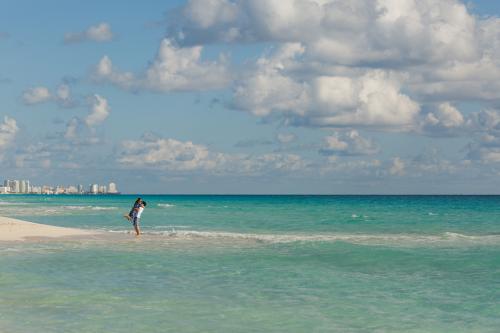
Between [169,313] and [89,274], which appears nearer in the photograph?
[169,313]

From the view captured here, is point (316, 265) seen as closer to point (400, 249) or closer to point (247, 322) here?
point (400, 249)

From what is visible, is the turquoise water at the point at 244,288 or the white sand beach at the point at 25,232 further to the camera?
the white sand beach at the point at 25,232

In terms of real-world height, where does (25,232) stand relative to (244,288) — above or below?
above

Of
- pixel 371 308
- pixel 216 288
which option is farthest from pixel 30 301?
pixel 371 308

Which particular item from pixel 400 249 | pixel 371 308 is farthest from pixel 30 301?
pixel 400 249

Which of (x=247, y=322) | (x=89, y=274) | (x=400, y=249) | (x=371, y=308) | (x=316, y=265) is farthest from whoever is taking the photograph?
(x=400, y=249)

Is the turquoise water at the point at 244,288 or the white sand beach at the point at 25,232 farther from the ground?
the white sand beach at the point at 25,232

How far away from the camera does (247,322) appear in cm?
1368

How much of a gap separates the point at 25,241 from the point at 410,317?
22069 millimetres

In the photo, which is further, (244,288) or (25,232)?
(25,232)

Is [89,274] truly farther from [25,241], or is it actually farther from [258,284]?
[25,241]

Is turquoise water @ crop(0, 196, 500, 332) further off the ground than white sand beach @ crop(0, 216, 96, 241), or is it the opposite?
white sand beach @ crop(0, 216, 96, 241)

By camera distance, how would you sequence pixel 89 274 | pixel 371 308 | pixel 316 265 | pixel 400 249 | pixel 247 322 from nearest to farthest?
pixel 247 322, pixel 371 308, pixel 89 274, pixel 316 265, pixel 400 249

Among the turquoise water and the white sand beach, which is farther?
the white sand beach
